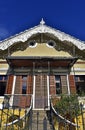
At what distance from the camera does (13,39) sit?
15305 mm

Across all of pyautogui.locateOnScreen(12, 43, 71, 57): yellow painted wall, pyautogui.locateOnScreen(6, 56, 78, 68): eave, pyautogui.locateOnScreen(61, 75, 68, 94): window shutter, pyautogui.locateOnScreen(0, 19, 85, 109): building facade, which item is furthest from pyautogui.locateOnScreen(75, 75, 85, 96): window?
pyautogui.locateOnScreen(12, 43, 71, 57): yellow painted wall

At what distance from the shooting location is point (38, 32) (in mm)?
15789

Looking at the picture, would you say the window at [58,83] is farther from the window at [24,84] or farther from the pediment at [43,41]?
the pediment at [43,41]

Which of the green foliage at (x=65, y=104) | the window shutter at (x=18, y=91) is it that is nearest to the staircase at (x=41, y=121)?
the green foliage at (x=65, y=104)

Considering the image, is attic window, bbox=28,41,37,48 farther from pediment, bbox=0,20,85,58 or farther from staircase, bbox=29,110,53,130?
staircase, bbox=29,110,53,130

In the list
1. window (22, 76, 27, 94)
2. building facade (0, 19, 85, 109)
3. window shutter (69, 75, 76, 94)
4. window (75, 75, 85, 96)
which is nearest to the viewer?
building facade (0, 19, 85, 109)

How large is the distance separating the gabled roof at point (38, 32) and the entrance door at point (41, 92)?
3077 millimetres

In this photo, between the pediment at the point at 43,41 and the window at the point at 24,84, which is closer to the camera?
the window at the point at 24,84

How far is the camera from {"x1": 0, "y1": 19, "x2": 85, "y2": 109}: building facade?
534 inches

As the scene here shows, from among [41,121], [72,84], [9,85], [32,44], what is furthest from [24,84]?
[41,121]

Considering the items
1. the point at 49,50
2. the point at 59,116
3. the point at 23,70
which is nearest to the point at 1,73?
the point at 23,70

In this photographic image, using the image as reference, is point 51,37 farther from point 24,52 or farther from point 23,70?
point 23,70

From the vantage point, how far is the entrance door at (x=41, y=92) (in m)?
12.9

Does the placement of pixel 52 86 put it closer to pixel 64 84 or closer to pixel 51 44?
pixel 64 84
